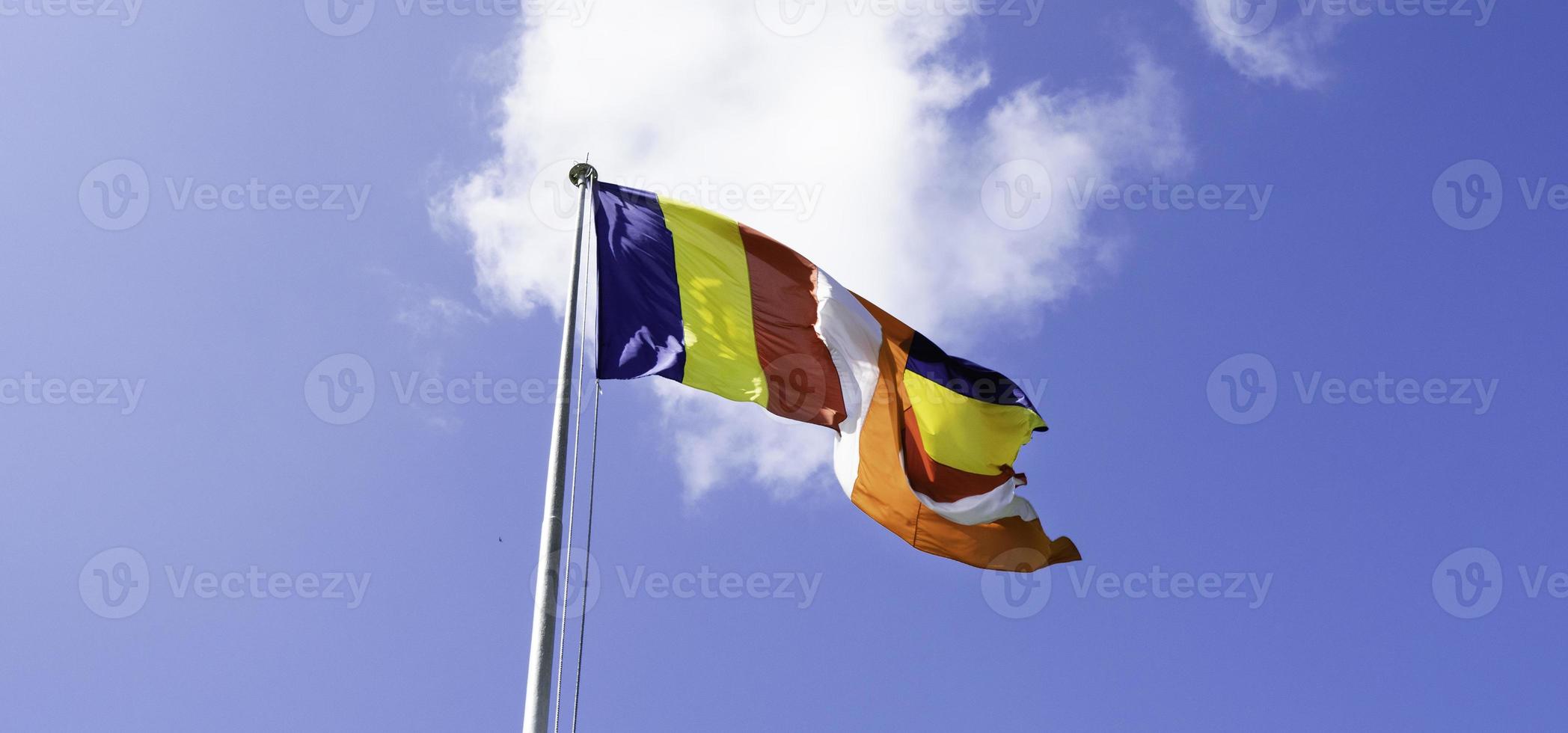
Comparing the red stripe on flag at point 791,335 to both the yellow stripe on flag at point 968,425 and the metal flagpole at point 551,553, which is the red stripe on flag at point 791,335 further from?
the metal flagpole at point 551,553

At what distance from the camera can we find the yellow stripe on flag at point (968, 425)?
17.5 meters

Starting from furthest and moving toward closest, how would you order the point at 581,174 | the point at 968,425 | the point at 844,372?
the point at 968,425 < the point at 844,372 < the point at 581,174

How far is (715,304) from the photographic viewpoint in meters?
16.4

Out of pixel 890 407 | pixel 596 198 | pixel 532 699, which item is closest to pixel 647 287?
pixel 596 198

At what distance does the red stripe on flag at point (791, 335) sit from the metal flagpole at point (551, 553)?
292cm

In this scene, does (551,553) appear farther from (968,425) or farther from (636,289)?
(968,425)

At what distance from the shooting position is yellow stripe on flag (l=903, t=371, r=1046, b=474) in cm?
1750

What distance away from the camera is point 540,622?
11.5 metres

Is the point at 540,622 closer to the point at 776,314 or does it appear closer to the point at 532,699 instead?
the point at 532,699

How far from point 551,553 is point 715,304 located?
17.0ft

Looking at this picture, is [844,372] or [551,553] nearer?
[551,553]

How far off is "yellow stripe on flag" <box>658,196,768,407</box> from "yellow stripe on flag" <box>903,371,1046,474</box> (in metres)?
2.63

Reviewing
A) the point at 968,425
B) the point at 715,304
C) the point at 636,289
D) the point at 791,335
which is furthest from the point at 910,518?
the point at 636,289

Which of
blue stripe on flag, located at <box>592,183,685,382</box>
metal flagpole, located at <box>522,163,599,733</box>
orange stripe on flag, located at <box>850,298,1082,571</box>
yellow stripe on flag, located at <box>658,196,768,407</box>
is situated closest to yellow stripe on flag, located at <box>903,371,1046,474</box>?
orange stripe on flag, located at <box>850,298,1082,571</box>
